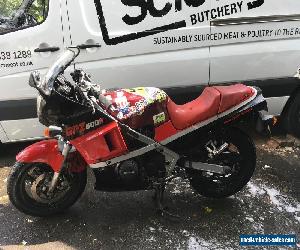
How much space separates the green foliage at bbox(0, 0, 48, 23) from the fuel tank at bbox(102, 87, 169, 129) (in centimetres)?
138

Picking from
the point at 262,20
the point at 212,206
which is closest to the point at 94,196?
the point at 212,206

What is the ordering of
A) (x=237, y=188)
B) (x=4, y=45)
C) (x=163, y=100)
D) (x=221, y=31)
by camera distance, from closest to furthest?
(x=163, y=100) < (x=237, y=188) < (x=4, y=45) < (x=221, y=31)

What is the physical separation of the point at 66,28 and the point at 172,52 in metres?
1.09

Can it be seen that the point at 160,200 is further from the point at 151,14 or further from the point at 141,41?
the point at 151,14

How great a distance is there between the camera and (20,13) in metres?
4.08

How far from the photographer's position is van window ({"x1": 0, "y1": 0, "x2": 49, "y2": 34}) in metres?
4.02

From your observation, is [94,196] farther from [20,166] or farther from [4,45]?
[4,45]

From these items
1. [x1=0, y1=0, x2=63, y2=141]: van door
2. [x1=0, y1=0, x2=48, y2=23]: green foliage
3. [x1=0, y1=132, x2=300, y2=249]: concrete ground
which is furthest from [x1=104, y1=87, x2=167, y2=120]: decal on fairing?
[x1=0, y1=0, x2=48, y2=23]: green foliage

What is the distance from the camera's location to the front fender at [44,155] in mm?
3223

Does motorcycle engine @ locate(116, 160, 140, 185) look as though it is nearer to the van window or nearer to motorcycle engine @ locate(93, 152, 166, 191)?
motorcycle engine @ locate(93, 152, 166, 191)

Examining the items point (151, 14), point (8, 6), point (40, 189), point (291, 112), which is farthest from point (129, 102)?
point (291, 112)

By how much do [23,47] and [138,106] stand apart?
5.23 feet

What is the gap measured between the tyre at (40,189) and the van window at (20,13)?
1.50 metres

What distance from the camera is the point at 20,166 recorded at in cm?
326
